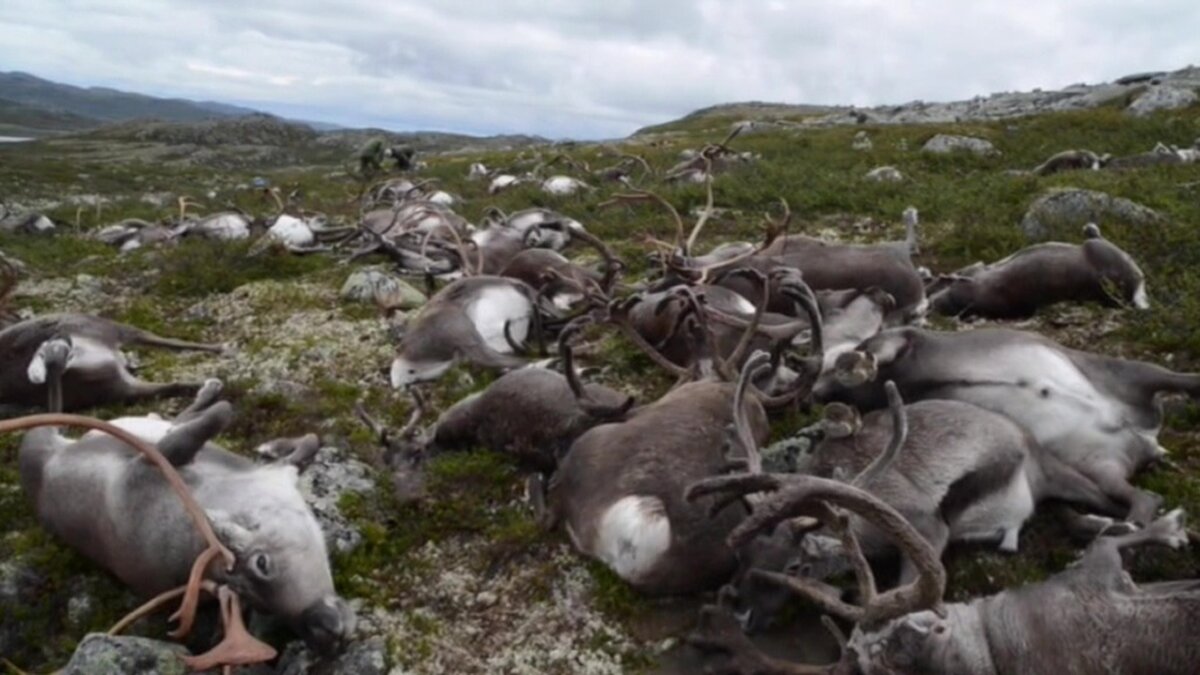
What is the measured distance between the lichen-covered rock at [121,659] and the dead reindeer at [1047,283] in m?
6.60

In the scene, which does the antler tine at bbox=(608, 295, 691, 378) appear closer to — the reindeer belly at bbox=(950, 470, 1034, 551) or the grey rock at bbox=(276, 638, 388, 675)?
the reindeer belly at bbox=(950, 470, 1034, 551)

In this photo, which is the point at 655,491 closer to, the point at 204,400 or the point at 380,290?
the point at 204,400

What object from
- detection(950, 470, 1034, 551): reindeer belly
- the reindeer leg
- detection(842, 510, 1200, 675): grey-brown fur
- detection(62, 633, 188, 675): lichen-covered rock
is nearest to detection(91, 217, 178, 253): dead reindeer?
the reindeer leg

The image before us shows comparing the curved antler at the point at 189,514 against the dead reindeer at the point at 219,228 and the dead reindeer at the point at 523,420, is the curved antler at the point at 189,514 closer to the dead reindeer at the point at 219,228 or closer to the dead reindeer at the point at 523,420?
the dead reindeer at the point at 523,420

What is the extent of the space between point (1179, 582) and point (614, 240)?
32.9 feet

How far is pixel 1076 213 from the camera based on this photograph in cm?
1023

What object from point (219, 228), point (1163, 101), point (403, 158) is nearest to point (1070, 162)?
point (1163, 101)

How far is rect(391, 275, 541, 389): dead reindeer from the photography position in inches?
317

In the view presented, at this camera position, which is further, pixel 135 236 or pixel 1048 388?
pixel 135 236

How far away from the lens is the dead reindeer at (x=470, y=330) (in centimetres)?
805

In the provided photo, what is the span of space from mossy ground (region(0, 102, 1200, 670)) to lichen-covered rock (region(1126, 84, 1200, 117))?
9.53 ft

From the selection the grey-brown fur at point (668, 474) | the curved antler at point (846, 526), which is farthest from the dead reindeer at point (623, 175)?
the curved antler at point (846, 526)

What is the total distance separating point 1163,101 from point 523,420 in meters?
22.8

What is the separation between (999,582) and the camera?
462cm
